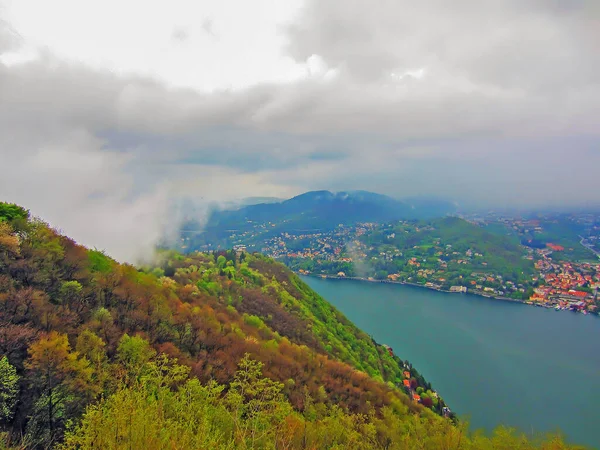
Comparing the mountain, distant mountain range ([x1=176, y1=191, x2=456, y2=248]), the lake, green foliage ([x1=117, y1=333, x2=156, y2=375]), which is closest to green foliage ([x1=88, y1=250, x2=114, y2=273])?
green foliage ([x1=117, y1=333, x2=156, y2=375])

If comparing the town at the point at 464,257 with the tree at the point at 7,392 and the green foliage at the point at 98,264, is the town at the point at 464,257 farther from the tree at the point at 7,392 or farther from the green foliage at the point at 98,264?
the tree at the point at 7,392

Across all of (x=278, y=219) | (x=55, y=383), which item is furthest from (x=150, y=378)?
(x=278, y=219)

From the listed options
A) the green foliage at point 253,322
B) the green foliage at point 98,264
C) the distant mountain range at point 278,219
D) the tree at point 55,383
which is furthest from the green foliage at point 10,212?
the distant mountain range at point 278,219

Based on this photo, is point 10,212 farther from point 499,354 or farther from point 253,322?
point 499,354

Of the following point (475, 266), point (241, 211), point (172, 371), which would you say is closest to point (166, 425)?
point (172, 371)

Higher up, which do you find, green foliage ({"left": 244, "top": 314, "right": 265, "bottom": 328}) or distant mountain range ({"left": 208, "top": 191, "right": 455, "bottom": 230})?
distant mountain range ({"left": 208, "top": 191, "right": 455, "bottom": 230})

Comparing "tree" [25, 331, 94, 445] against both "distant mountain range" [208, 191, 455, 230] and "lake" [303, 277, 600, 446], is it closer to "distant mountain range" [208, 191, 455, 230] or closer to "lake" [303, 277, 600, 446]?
"lake" [303, 277, 600, 446]
